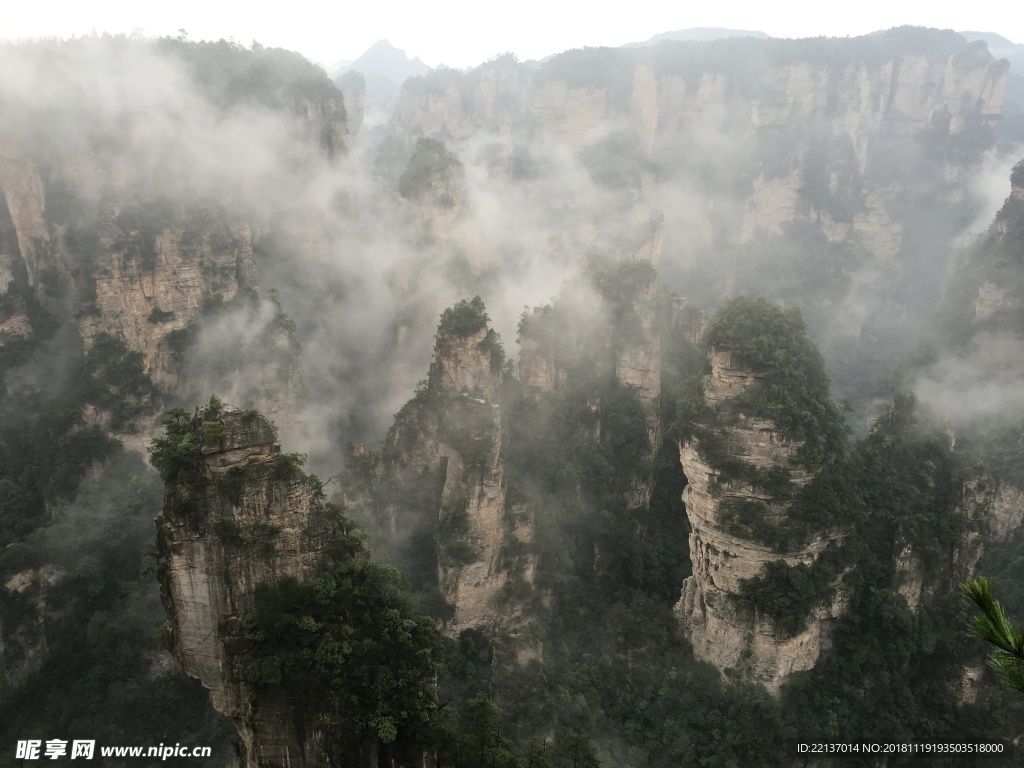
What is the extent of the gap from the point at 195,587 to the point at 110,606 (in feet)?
50.5

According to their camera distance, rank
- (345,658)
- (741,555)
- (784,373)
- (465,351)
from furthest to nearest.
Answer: (465,351) → (741,555) → (784,373) → (345,658)

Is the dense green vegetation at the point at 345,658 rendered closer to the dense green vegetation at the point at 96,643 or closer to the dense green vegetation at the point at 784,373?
the dense green vegetation at the point at 96,643

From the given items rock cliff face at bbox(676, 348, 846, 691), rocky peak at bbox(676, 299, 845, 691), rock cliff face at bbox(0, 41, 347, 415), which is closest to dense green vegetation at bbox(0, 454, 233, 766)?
rock cliff face at bbox(0, 41, 347, 415)

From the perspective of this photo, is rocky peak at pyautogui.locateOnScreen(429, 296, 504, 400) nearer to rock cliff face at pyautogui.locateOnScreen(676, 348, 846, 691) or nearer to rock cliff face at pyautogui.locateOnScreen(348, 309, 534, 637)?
rock cliff face at pyautogui.locateOnScreen(348, 309, 534, 637)

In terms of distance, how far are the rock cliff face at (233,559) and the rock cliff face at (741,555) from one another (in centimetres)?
1614

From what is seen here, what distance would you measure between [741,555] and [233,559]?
1791 cm

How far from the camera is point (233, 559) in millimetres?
15055

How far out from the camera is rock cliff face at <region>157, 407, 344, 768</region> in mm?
14938

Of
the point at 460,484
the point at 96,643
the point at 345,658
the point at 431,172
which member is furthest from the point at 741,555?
the point at 431,172

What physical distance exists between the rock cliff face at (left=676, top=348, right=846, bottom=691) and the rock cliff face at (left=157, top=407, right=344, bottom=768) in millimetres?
16142

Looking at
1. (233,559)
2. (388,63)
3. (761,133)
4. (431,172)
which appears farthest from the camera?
(388,63)

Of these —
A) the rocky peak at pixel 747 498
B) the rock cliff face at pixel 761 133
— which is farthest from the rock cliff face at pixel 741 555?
the rock cliff face at pixel 761 133

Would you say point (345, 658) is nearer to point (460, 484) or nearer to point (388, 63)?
point (460, 484)

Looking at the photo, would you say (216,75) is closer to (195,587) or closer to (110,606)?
(110,606)
